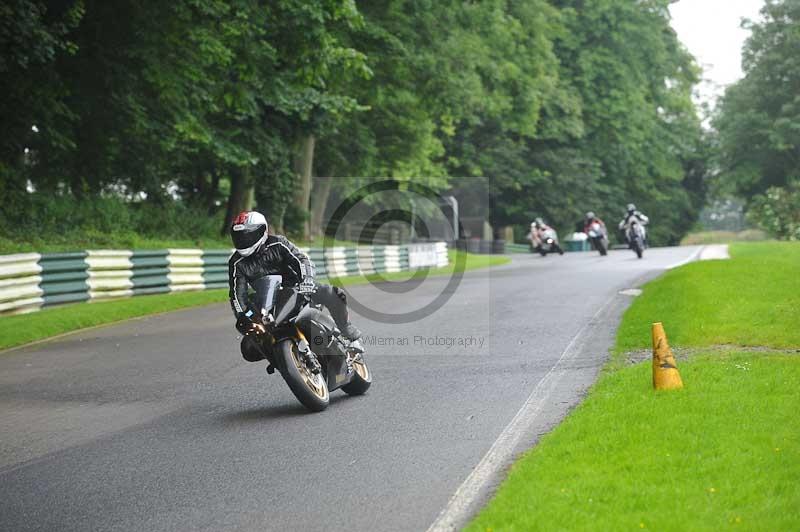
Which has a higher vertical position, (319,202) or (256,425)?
(319,202)

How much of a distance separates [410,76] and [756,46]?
105 ft

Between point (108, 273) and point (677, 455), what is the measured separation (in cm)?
1585

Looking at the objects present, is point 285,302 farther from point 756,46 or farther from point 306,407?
point 756,46

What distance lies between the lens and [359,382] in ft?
33.0

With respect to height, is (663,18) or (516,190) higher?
(663,18)

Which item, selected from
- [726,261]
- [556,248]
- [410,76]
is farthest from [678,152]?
[726,261]

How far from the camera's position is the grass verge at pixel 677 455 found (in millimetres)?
5520

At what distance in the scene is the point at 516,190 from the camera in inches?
2360

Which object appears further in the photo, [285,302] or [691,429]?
[285,302]

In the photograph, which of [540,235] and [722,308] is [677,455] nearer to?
[722,308]

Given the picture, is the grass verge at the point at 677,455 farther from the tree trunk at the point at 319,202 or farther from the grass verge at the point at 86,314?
the tree trunk at the point at 319,202

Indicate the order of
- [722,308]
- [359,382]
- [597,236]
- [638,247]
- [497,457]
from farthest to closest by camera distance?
[597,236]
[638,247]
[722,308]
[359,382]
[497,457]

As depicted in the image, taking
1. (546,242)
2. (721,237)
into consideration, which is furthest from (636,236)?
(721,237)

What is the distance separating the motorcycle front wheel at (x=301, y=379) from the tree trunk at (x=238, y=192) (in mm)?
23573
